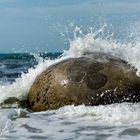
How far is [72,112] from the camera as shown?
671 cm

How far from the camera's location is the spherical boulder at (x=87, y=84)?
7.09 meters

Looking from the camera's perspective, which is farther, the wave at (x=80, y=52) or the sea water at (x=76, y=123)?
the wave at (x=80, y=52)

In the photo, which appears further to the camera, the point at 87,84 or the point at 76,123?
the point at 87,84

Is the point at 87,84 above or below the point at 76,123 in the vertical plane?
above

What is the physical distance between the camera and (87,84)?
23.4 feet

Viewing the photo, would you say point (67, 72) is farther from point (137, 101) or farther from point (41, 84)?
point (137, 101)

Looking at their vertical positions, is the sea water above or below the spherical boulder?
below

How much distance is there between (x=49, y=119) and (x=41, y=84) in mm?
1237

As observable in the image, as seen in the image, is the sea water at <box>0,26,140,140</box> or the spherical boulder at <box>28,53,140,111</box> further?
the spherical boulder at <box>28,53,140,111</box>

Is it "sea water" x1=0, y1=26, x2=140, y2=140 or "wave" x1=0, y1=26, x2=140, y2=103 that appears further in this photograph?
"wave" x1=0, y1=26, x2=140, y2=103

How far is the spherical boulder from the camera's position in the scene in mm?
7090

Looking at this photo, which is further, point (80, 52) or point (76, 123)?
point (80, 52)

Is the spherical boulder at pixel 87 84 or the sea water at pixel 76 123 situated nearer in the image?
the sea water at pixel 76 123

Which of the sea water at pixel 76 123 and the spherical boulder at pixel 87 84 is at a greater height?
the spherical boulder at pixel 87 84
